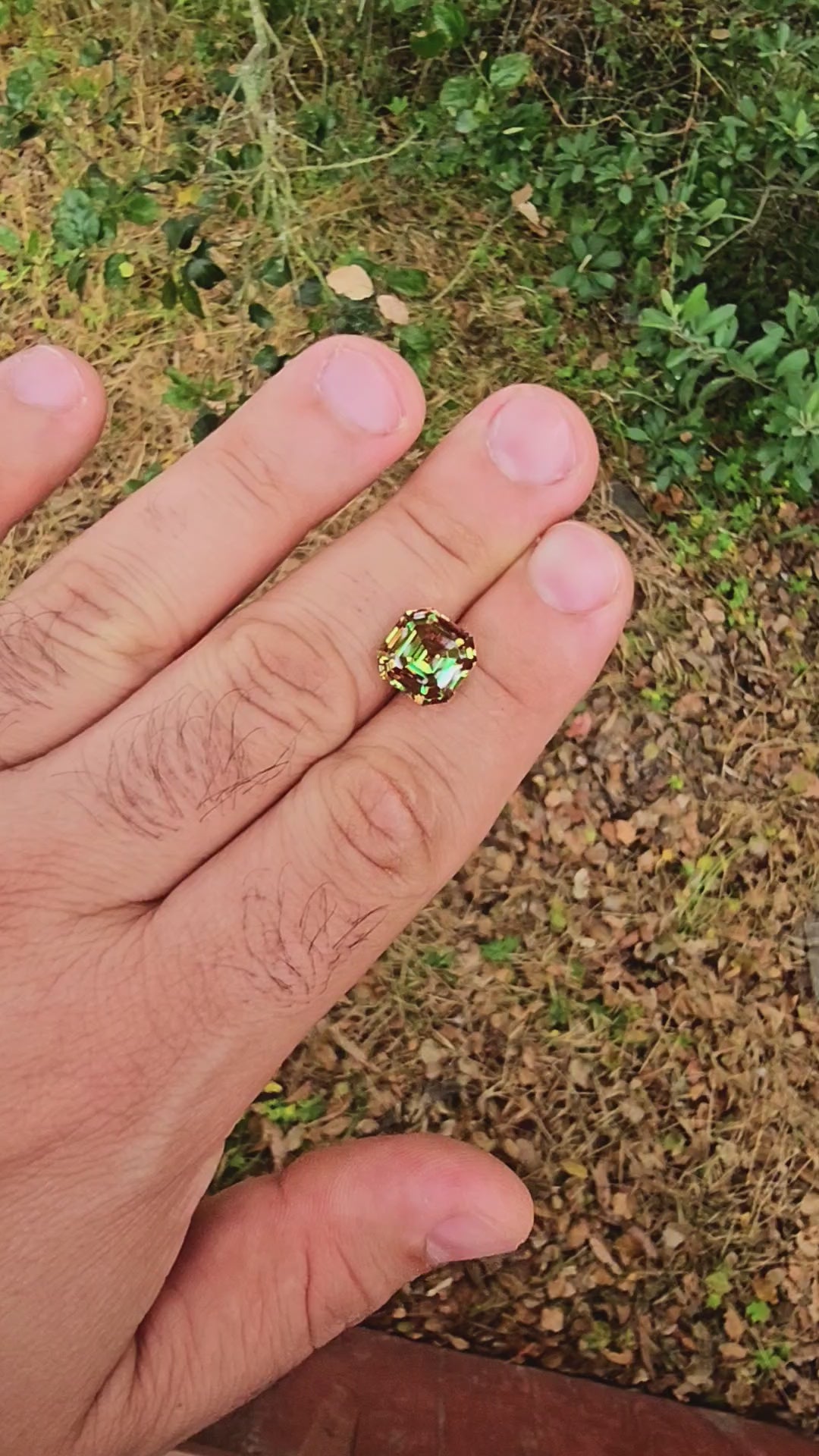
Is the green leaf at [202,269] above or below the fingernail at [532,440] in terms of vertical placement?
above

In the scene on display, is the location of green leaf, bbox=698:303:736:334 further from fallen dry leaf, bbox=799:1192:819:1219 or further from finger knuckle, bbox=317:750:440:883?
fallen dry leaf, bbox=799:1192:819:1219

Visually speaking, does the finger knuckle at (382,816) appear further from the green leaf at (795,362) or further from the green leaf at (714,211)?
the green leaf at (714,211)

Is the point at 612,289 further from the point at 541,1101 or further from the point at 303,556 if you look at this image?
the point at 541,1101

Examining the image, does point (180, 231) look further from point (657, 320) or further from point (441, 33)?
point (657, 320)

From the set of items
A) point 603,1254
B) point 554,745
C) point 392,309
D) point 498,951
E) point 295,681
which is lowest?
point 603,1254

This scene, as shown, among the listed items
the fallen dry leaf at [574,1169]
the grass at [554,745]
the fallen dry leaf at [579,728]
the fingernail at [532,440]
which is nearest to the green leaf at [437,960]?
the grass at [554,745]

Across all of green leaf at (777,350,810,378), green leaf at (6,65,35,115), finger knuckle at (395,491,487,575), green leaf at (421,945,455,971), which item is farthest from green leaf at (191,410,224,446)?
green leaf at (421,945,455,971)

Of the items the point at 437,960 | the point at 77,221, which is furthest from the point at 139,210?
the point at 437,960
